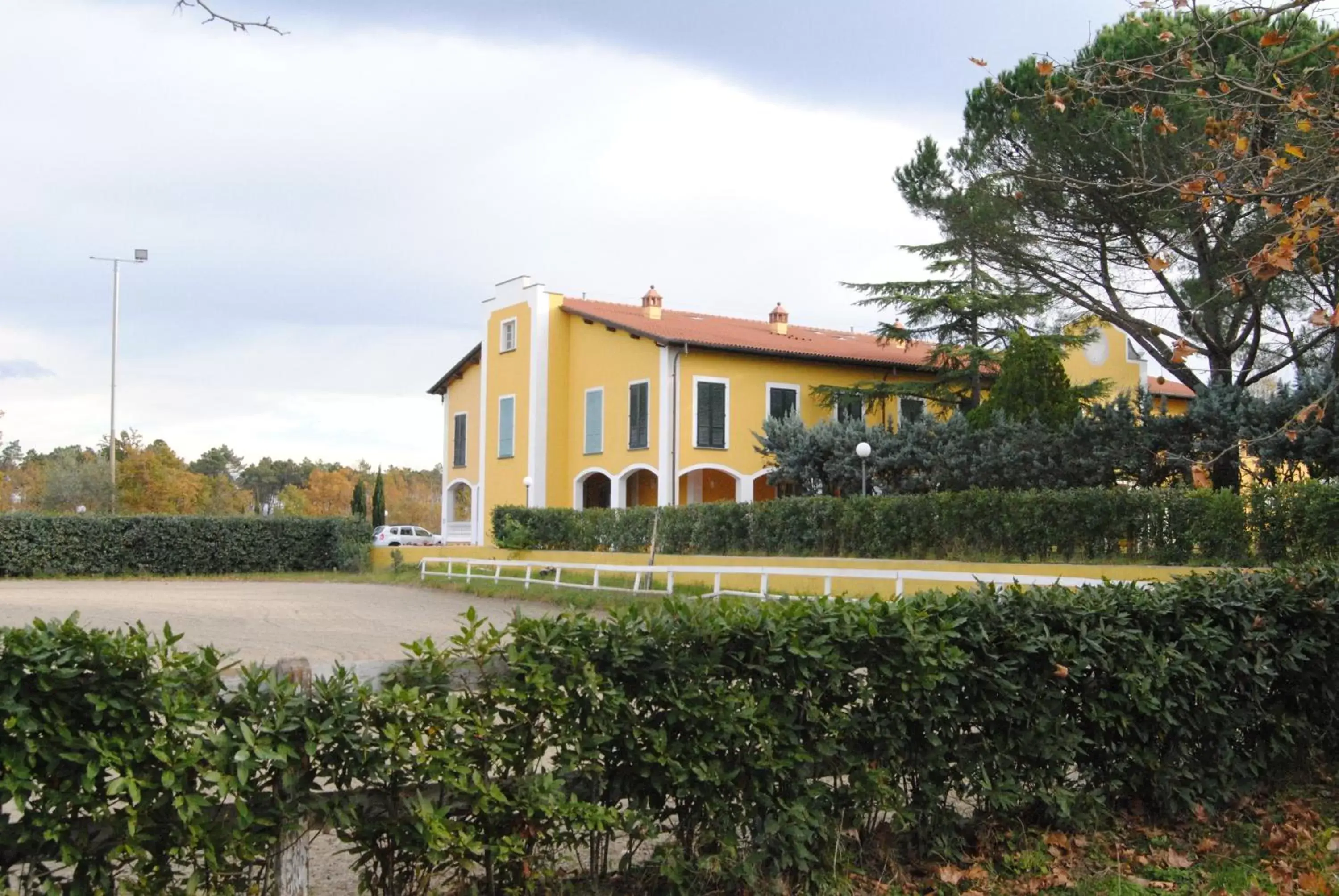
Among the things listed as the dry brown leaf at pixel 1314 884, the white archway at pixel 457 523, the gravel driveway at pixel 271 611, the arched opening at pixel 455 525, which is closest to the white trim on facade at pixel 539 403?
the white archway at pixel 457 523

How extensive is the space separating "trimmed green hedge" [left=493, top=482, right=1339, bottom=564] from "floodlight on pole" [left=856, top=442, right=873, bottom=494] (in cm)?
131

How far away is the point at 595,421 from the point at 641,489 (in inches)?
101

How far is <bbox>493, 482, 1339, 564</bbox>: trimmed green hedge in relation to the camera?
1616 centimetres

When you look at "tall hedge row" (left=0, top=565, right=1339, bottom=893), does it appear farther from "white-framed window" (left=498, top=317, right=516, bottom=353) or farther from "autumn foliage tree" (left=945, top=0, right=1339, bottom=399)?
"white-framed window" (left=498, top=317, right=516, bottom=353)

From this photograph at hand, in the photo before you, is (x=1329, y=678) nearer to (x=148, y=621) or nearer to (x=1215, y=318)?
(x=1215, y=318)

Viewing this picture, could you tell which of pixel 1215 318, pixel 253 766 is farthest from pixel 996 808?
pixel 1215 318

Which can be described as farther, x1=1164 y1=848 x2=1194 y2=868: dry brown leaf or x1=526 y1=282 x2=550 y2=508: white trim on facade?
x1=526 y1=282 x2=550 y2=508: white trim on facade

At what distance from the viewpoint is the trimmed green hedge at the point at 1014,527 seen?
16156 millimetres

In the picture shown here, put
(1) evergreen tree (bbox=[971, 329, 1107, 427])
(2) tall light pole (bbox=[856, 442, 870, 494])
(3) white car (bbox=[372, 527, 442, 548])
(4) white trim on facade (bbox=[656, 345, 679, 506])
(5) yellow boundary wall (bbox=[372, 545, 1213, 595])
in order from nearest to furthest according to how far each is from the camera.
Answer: (5) yellow boundary wall (bbox=[372, 545, 1213, 595]), (2) tall light pole (bbox=[856, 442, 870, 494]), (1) evergreen tree (bbox=[971, 329, 1107, 427]), (4) white trim on facade (bbox=[656, 345, 679, 506]), (3) white car (bbox=[372, 527, 442, 548])

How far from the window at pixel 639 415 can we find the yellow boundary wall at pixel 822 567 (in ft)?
15.2

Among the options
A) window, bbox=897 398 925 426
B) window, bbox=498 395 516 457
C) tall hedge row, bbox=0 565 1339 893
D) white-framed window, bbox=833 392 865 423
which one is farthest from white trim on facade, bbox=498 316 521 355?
tall hedge row, bbox=0 565 1339 893

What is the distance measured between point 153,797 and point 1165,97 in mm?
19185

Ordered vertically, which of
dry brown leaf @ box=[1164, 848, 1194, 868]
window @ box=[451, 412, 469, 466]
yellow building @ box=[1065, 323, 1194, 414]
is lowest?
dry brown leaf @ box=[1164, 848, 1194, 868]

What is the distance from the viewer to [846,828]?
5234 mm
